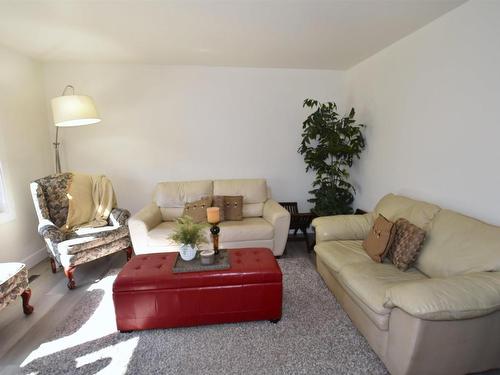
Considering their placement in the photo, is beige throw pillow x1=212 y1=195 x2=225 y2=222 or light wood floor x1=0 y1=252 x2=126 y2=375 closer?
light wood floor x1=0 y1=252 x2=126 y2=375

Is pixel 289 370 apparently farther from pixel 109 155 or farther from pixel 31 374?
pixel 109 155

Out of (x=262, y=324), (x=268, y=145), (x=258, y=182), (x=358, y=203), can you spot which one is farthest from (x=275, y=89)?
(x=262, y=324)

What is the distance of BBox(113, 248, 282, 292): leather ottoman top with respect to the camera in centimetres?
193

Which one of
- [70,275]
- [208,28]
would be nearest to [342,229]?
[208,28]

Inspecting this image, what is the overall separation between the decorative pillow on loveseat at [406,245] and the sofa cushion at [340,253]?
0.69ft

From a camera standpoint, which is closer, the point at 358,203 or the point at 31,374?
the point at 31,374

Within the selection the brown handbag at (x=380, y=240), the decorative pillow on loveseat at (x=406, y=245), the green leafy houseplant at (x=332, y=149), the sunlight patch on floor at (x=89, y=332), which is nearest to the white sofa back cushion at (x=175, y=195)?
the sunlight patch on floor at (x=89, y=332)

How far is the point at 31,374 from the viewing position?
5.42ft

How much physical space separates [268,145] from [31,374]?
3405 mm

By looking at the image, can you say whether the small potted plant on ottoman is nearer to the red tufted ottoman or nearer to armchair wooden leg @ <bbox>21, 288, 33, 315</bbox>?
the red tufted ottoman

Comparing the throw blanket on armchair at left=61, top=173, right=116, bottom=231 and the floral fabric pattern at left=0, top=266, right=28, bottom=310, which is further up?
the throw blanket on armchair at left=61, top=173, right=116, bottom=231

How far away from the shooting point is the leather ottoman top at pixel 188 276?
193 cm

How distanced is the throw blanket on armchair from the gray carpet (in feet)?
3.91

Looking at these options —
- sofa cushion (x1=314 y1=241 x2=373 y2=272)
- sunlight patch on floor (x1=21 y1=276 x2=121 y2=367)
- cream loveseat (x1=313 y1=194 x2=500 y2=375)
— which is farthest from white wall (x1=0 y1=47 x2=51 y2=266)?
cream loveseat (x1=313 y1=194 x2=500 y2=375)
